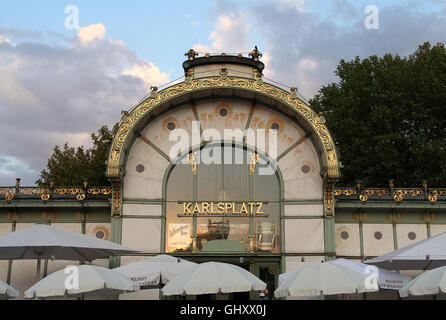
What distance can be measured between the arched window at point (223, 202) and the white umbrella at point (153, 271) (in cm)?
416

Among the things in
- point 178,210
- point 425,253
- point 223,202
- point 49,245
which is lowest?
point 425,253

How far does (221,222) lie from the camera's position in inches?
786

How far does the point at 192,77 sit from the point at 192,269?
9.84 m

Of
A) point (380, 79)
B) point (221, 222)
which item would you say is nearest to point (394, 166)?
point (380, 79)

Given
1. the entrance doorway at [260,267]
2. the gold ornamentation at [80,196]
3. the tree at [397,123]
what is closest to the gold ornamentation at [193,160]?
the entrance doorway at [260,267]

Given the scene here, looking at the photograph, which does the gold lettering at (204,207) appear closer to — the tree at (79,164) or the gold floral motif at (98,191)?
the gold floral motif at (98,191)

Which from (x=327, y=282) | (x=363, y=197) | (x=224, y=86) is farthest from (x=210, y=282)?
(x=363, y=197)

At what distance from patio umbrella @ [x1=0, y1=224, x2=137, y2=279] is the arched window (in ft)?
14.4

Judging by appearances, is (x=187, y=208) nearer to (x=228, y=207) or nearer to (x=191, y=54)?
(x=228, y=207)

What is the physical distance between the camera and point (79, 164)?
36.5 meters

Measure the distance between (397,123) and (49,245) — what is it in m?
22.8

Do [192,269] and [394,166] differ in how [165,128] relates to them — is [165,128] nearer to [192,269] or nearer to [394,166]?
[192,269]

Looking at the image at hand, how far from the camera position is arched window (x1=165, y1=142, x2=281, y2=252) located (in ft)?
65.2

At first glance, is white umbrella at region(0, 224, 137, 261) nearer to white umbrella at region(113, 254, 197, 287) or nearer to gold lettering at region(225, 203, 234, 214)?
white umbrella at region(113, 254, 197, 287)
